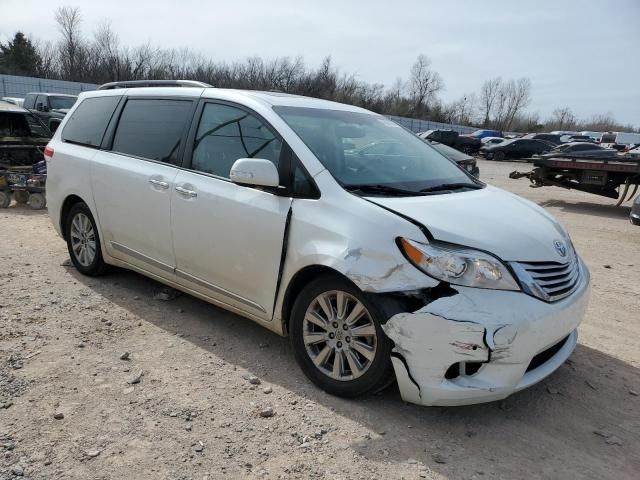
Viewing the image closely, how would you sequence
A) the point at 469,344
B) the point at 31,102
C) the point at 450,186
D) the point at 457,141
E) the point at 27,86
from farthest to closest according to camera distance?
the point at 27,86, the point at 457,141, the point at 31,102, the point at 450,186, the point at 469,344

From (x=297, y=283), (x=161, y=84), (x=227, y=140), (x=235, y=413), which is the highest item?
(x=161, y=84)

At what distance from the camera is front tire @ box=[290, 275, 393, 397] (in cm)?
296

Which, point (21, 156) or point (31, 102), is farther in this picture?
point (31, 102)

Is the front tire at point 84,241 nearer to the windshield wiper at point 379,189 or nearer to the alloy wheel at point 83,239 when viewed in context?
the alloy wheel at point 83,239

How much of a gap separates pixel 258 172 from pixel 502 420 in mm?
2101

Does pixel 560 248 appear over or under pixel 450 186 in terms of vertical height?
under

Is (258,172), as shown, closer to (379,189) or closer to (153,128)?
(379,189)

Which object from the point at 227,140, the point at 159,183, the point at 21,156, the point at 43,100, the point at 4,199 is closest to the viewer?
the point at 227,140

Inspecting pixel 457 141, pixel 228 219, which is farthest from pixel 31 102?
pixel 457 141

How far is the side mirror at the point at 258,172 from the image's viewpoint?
3.29m

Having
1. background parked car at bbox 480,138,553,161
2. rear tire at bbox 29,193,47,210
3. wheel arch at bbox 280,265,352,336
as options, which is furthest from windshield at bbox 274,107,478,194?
background parked car at bbox 480,138,553,161

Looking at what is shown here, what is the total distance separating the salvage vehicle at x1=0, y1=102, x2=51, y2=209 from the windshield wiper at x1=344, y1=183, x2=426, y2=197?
7781 mm

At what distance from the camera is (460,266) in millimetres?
2795

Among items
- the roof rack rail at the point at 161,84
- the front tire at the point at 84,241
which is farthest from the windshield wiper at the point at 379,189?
the front tire at the point at 84,241
